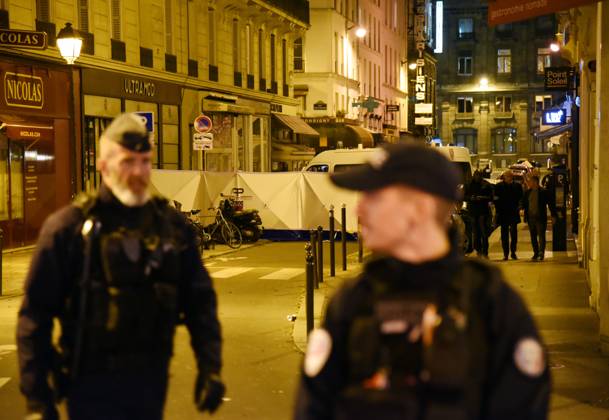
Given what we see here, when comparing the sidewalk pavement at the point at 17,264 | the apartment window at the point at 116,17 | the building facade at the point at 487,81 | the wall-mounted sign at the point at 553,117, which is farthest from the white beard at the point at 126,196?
the building facade at the point at 487,81

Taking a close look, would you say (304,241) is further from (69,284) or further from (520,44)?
(520,44)

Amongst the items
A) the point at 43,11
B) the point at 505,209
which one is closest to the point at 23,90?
the point at 43,11

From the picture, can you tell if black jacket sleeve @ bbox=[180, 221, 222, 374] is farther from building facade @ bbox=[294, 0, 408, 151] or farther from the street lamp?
building facade @ bbox=[294, 0, 408, 151]

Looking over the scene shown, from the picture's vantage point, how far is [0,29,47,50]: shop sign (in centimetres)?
1891

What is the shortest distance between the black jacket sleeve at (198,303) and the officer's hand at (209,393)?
5.4 inches

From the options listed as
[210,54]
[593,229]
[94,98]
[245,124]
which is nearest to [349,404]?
[593,229]

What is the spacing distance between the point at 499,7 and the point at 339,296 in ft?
26.7

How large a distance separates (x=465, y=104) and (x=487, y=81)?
3097 mm

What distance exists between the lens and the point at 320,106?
174 feet

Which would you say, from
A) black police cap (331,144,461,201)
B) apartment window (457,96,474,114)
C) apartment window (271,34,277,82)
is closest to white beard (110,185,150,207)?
black police cap (331,144,461,201)

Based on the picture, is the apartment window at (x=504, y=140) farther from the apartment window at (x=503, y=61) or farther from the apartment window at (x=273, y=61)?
the apartment window at (x=273, y=61)

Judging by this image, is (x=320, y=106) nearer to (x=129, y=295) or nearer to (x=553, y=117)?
(x=553, y=117)

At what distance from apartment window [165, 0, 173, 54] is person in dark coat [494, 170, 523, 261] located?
15082mm

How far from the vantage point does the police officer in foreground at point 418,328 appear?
2.82 metres
